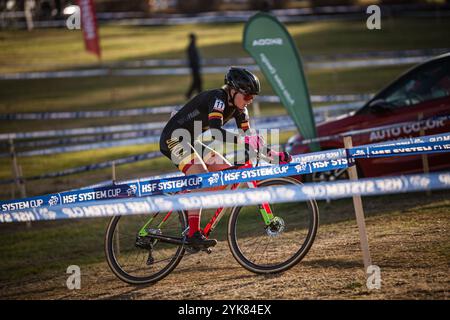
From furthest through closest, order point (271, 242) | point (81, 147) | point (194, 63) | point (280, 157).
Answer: point (194, 63)
point (81, 147)
point (271, 242)
point (280, 157)

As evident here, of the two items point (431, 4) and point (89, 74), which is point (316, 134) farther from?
point (431, 4)

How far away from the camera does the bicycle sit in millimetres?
6555

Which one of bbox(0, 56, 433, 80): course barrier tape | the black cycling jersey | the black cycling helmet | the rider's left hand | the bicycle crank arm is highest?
the black cycling helmet

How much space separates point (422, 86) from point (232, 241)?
4896mm

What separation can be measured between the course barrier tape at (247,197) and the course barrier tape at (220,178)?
49 cm

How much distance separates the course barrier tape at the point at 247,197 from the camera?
5.31 meters

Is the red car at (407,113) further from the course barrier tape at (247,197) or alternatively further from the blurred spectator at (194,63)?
the blurred spectator at (194,63)

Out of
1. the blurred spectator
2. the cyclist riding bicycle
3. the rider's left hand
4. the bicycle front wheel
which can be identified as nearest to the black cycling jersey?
the cyclist riding bicycle

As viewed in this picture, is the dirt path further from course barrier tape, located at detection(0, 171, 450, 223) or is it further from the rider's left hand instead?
the rider's left hand

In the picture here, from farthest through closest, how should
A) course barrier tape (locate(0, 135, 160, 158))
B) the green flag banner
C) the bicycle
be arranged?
course barrier tape (locate(0, 135, 160, 158)) < the green flag banner < the bicycle

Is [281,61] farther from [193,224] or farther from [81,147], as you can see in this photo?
[193,224]

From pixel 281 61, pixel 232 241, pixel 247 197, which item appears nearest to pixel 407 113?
pixel 281 61

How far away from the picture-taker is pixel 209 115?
6504 mm

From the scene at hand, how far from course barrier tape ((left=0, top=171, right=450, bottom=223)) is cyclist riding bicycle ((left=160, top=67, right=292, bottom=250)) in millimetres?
853
